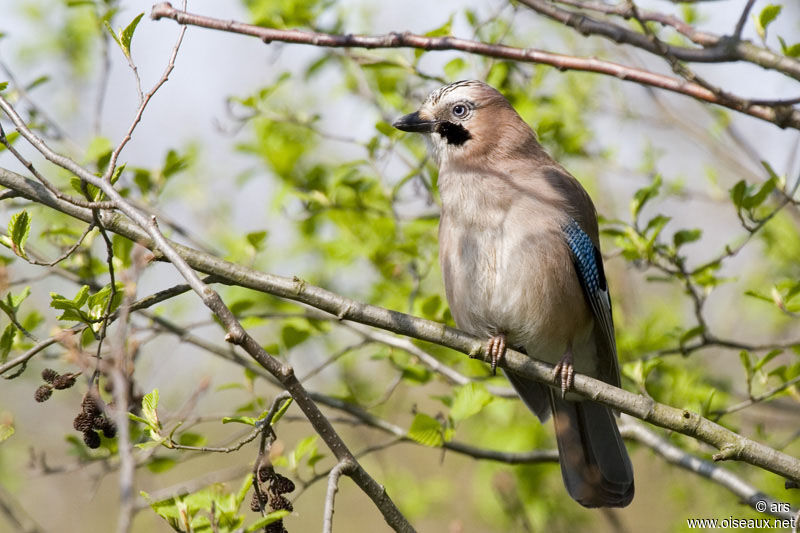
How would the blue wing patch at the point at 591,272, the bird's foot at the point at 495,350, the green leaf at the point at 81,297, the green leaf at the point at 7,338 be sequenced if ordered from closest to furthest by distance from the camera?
the green leaf at the point at 81,297, the green leaf at the point at 7,338, the bird's foot at the point at 495,350, the blue wing patch at the point at 591,272

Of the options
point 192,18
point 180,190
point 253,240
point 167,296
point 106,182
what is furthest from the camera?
point 180,190

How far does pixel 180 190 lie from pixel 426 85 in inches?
84.9

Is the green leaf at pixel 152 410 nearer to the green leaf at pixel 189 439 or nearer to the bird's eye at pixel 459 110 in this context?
the green leaf at pixel 189 439

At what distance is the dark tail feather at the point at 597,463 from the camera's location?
4.07 m

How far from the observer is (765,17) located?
3.21 meters

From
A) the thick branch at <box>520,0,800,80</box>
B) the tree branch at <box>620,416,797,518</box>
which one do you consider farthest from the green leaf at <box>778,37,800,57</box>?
the tree branch at <box>620,416,797,518</box>

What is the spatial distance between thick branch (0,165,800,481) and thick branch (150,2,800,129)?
2.57ft

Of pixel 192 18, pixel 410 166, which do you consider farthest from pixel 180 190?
pixel 192 18

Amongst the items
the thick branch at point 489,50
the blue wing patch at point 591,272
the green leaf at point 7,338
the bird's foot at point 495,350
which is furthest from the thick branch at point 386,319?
the blue wing patch at point 591,272

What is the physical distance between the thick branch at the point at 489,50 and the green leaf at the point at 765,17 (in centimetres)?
38

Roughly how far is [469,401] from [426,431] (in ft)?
0.70

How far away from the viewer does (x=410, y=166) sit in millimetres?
4598

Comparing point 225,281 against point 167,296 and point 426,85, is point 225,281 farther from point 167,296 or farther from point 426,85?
point 426,85

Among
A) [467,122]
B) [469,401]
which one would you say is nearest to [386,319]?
[469,401]
